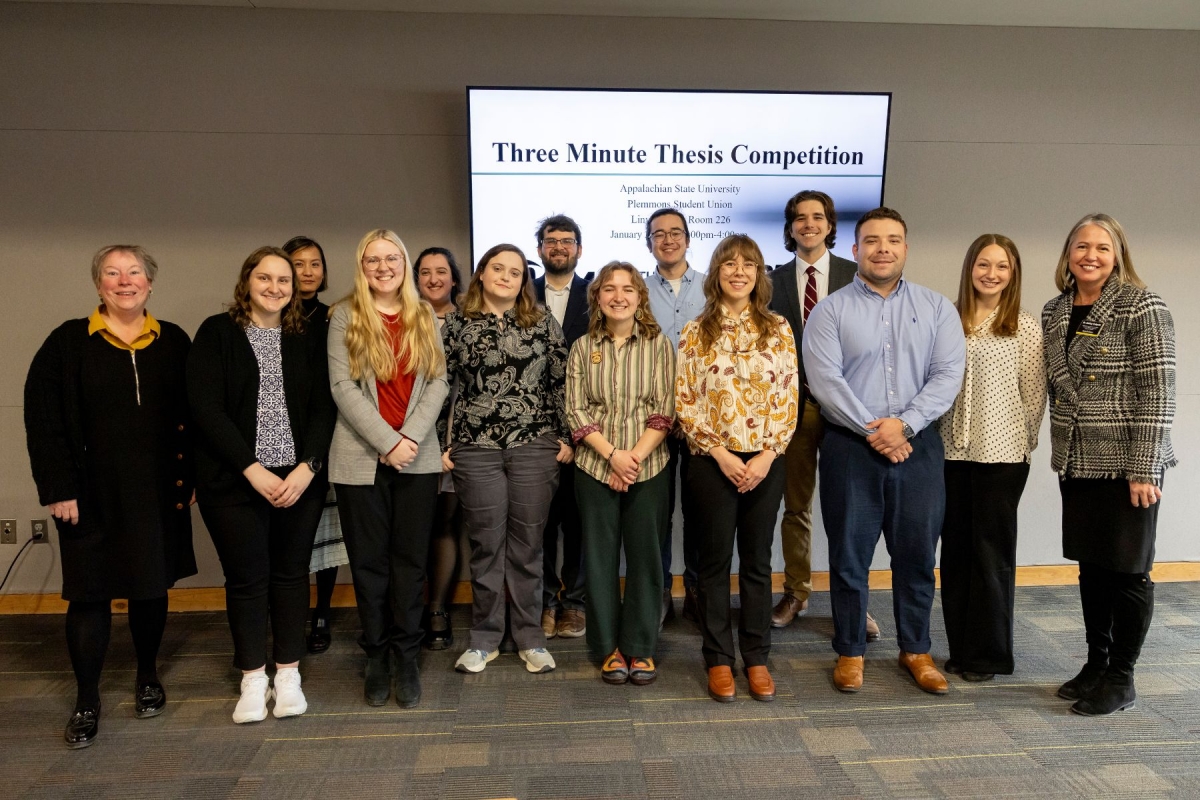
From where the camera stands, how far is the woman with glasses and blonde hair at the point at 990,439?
2561 mm

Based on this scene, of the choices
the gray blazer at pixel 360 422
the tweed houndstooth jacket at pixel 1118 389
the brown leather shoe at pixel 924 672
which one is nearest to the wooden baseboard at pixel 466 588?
the brown leather shoe at pixel 924 672

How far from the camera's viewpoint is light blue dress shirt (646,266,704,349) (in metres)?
3.02

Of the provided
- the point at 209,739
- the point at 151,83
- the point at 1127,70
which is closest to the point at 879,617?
the point at 209,739

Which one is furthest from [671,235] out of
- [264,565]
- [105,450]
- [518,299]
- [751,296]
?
[105,450]

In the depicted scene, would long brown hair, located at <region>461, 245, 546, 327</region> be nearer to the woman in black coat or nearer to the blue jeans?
the woman in black coat

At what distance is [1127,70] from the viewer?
3.69m

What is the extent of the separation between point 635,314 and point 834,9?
6.48ft

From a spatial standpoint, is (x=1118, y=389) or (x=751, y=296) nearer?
(x=1118, y=389)

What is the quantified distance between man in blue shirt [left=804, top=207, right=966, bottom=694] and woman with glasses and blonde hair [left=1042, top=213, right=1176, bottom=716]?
38 cm

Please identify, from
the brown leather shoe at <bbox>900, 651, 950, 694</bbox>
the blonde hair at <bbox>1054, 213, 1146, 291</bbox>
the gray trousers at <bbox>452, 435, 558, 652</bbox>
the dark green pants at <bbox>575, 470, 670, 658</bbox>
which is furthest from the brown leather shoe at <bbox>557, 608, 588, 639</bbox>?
the blonde hair at <bbox>1054, 213, 1146, 291</bbox>

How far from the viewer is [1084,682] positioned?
259 centimetres

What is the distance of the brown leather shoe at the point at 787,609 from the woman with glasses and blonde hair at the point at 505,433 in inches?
43.7

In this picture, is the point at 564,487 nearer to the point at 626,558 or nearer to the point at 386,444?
the point at 626,558

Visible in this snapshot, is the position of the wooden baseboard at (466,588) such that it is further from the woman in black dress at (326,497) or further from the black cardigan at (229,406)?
the black cardigan at (229,406)
